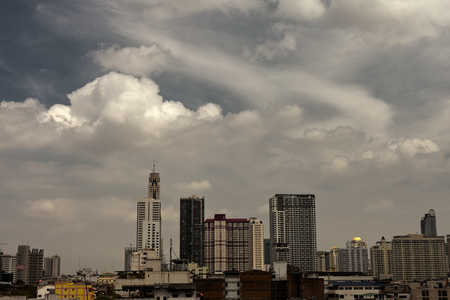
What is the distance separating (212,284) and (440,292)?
245ft

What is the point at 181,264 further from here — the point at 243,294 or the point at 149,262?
the point at 243,294

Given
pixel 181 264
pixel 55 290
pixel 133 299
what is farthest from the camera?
pixel 181 264

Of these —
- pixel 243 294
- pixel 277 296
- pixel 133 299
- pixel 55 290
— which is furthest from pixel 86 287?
pixel 277 296

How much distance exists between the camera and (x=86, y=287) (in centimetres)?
15112

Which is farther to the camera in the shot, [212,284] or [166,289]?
[212,284]

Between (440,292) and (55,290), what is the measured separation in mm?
116909

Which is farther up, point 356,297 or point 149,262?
point 149,262

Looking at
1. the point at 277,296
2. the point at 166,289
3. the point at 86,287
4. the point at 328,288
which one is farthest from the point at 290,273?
the point at 86,287

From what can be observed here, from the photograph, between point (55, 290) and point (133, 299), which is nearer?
point (133, 299)

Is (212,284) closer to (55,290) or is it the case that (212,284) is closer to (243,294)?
(243,294)

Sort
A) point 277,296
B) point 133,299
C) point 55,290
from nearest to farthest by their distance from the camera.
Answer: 1. point 133,299
2. point 55,290
3. point 277,296

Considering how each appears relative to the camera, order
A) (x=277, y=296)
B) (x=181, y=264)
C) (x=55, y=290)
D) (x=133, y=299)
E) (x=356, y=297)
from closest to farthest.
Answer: (x=133, y=299) < (x=55, y=290) < (x=277, y=296) < (x=356, y=297) < (x=181, y=264)

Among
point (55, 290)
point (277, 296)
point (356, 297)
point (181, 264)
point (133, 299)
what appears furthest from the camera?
point (181, 264)

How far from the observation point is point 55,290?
496 ft
